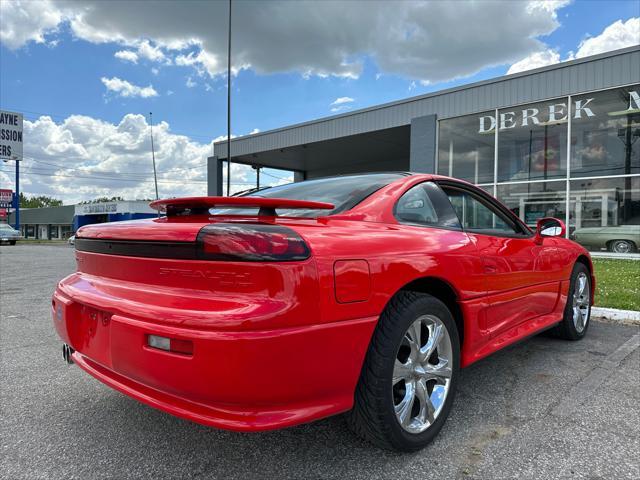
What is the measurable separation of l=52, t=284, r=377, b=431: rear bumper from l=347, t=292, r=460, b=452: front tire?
4.1 inches

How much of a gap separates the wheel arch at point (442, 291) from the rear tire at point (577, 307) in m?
1.92

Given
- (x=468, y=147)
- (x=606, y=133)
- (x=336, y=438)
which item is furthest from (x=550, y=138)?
(x=336, y=438)

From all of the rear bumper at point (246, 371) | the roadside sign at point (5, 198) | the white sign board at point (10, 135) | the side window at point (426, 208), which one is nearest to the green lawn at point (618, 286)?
the side window at point (426, 208)

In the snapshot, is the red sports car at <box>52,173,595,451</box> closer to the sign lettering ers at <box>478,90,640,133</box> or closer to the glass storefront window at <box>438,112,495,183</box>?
the sign lettering ers at <box>478,90,640,133</box>

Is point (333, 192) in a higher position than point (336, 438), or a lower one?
higher

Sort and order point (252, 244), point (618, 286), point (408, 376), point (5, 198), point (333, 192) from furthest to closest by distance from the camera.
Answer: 1. point (5, 198)
2. point (618, 286)
3. point (333, 192)
4. point (408, 376)
5. point (252, 244)

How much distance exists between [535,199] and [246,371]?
13.8m

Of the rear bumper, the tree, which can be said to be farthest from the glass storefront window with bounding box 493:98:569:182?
the tree

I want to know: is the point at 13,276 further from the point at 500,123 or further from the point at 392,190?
the point at 500,123

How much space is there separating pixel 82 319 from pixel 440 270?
182 cm

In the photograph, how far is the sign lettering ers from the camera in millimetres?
11892

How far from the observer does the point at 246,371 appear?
61.3 inches

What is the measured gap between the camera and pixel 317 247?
172 cm

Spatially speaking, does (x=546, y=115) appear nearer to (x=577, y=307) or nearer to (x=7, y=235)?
(x=577, y=307)
